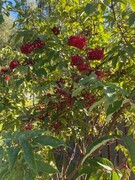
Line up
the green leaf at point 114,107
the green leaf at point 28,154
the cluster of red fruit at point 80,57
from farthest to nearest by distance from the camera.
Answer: the cluster of red fruit at point 80,57 → the green leaf at point 114,107 → the green leaf at point 28,154

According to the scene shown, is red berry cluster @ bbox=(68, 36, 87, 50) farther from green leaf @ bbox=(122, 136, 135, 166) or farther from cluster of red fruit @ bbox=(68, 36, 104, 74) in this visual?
green leaf @ bbox=(122, 136, 135, 166)

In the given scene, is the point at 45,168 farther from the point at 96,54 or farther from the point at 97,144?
the point at 96,54

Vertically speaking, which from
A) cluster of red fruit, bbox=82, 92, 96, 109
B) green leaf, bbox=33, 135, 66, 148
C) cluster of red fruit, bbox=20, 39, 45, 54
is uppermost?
cluster of red fruit, bbox=20, 39, 45, 54

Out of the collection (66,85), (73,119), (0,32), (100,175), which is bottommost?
(100,175)

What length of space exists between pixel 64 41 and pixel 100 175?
694 millimetres

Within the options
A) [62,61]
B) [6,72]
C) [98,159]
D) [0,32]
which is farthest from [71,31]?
[0,32]

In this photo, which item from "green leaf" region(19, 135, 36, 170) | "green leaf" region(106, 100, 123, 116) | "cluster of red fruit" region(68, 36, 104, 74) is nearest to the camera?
"green leaf" region(19, 135, 36, 170)

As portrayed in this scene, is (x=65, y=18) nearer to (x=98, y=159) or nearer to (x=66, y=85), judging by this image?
(x=66, y=85)

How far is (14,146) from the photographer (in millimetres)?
635

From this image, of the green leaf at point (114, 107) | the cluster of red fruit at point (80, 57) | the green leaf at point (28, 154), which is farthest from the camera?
the cluster of red fruit at point (80, 57)

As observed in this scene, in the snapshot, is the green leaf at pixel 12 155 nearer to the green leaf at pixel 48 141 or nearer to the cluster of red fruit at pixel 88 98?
the green leaf at pixel 48 141

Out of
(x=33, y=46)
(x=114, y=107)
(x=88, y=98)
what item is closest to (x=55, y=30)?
(x=33, y=46)

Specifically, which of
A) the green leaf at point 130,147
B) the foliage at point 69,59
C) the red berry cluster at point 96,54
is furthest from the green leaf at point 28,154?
the red berry cluster at point 96,54

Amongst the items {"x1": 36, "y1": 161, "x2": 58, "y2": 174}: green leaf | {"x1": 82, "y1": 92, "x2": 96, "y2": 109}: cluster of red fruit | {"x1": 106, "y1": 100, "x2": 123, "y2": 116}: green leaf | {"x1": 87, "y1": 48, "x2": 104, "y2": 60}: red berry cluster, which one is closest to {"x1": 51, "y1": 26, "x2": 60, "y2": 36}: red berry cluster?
{"x1": 87, "y1": 48, "x2": 104, "y2": 60}: red berry cluster
